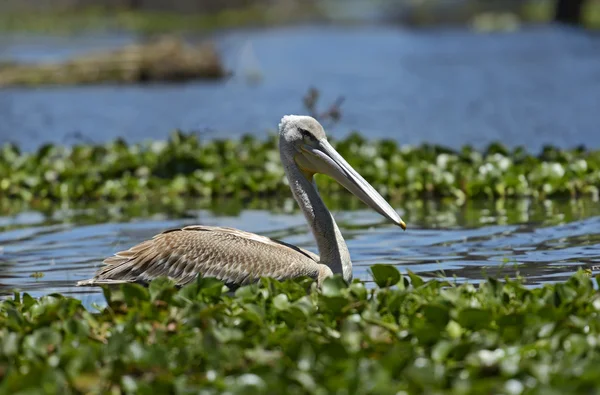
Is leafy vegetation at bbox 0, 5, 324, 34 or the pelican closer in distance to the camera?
the pelican

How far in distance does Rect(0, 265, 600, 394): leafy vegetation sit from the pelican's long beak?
0.84 m

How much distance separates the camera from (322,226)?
757 cm

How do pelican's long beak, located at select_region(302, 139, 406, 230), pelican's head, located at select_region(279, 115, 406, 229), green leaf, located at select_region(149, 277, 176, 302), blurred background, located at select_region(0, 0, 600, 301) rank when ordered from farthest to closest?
blurred background, located at select_region(0, 0, 600, 301)
pelican's head, located at select_region(279, 115, 406, 229)
pelican's long beak, located at select_region(302, 139, 406, 230)
green leaf, located at select_region(149, 277, 176, 302)

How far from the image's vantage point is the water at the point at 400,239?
8.72m

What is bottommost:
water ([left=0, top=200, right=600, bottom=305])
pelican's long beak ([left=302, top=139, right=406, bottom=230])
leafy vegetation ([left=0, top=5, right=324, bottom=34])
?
leafy vegetation ([left=0, top=5, right=324, bottom=34])

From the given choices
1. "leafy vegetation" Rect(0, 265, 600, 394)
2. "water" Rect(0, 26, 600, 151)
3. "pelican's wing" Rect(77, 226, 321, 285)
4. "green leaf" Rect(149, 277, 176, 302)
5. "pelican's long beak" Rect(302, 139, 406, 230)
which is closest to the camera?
"leafy vegetation" Rect(0, 265, 600, 394)

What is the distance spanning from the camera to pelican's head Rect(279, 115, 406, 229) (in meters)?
7.56

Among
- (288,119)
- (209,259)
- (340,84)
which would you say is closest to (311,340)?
(209,259)

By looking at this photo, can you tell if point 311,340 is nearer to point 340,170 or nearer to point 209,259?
point 209,259

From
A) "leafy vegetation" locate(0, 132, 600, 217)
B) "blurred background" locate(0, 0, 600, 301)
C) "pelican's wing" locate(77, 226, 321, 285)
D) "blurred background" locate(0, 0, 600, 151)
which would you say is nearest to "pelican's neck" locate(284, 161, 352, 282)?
"pelican's wing" locate(77, 226, 321, 285)

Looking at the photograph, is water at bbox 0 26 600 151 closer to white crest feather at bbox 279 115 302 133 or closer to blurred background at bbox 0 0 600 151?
blurred background at bbox 0 0 600 151

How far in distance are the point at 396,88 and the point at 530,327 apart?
24571 millimetres

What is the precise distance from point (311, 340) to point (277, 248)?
1.94m

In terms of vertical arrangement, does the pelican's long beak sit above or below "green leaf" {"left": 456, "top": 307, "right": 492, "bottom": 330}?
above
